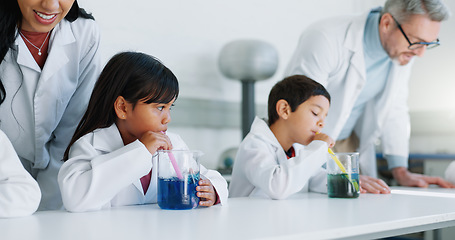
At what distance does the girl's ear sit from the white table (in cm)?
25

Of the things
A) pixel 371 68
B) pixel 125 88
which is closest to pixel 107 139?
pixel 125 88

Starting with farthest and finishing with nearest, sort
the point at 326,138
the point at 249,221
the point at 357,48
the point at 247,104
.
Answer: the point at 247,104 → the point at 357,48 → the point at 326,138 → the point at 249,221

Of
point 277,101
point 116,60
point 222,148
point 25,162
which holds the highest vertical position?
point 116,60

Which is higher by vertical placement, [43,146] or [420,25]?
[420,25]

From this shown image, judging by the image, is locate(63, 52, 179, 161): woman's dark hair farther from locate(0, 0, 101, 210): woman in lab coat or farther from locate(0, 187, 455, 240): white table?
locate(0, 187, 455, 240): white table

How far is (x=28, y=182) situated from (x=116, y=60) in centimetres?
43

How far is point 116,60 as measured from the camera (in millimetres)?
1286

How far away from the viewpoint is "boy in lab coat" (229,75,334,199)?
1.31 meters

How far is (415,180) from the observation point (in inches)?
68.7

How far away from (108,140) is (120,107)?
103mm

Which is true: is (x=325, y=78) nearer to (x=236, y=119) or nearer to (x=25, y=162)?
(x=25, y=162)

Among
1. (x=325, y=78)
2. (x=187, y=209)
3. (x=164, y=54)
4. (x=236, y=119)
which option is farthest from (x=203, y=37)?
(x=187, y=209)

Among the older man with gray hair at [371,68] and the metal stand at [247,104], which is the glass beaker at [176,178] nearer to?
the older man with gray hair at [371,68]

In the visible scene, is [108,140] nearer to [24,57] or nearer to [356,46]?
[24,57]
